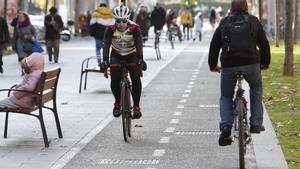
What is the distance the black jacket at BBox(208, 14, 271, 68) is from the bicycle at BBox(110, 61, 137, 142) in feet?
7.55

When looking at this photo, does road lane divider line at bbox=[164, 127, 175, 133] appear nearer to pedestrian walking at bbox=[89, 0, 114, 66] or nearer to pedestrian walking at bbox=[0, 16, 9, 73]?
pedestrian walking at bbox=[0, 16, 9, 73]

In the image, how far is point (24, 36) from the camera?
2386 centimetres

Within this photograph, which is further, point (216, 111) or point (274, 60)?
point (274, 60)

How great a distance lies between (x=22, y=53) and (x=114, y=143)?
42.8ft

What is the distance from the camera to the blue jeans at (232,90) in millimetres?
9258

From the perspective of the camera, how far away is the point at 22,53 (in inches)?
936

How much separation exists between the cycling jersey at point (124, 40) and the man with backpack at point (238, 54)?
8.29 ft

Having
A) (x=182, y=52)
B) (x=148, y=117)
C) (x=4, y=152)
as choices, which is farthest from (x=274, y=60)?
(x=4, y=152)

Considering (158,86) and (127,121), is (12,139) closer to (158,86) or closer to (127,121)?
(127,121)

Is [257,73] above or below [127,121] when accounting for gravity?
above

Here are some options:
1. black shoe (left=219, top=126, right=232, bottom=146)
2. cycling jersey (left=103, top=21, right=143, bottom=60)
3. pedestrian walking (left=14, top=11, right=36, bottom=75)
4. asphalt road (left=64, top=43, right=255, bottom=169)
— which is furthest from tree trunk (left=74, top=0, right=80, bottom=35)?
black shoe (left=219, top=126, right=232, bottom=146)

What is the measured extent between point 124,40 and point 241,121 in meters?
3.24

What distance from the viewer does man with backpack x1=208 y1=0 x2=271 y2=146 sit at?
9.13 m

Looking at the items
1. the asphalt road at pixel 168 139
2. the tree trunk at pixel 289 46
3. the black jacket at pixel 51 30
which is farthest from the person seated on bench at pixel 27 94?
the black jacket at pixel 51 30
